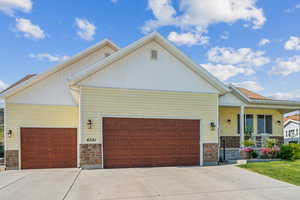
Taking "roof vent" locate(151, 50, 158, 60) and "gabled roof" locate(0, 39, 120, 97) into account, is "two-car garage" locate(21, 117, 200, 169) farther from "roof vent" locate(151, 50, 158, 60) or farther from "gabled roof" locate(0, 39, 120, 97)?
"roof vent" locate(151, 50, 158, 60)

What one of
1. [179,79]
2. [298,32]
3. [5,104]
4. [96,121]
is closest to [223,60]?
[298,32]

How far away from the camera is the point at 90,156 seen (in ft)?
28.9

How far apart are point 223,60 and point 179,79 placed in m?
13.0

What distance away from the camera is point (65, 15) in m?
12.0

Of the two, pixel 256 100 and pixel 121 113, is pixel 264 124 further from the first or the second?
pixel 121 113

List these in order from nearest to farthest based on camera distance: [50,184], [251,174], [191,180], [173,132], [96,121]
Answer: [50,184] → [191,180] → [251,174] → [96,121] → [173,132]

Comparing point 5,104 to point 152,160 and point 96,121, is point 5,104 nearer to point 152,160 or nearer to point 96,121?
point 96,121

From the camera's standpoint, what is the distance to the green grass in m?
7.54

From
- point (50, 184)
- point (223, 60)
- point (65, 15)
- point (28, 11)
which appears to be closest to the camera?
point (50, 184)

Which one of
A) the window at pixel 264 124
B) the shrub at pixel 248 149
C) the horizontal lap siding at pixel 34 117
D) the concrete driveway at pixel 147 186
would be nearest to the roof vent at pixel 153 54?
the concrete driveway at pixel 147 186

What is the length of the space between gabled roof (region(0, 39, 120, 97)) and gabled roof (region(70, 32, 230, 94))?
3.27m

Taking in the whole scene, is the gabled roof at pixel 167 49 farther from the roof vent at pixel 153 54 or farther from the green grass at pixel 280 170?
the green grass at pixel 280 170

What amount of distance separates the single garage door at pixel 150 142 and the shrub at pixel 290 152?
4.90 meters

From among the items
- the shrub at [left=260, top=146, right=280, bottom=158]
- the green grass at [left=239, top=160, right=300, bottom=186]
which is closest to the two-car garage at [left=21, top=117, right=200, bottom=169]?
the green grass at [left=239, top=160, right=300, bottom=186]
